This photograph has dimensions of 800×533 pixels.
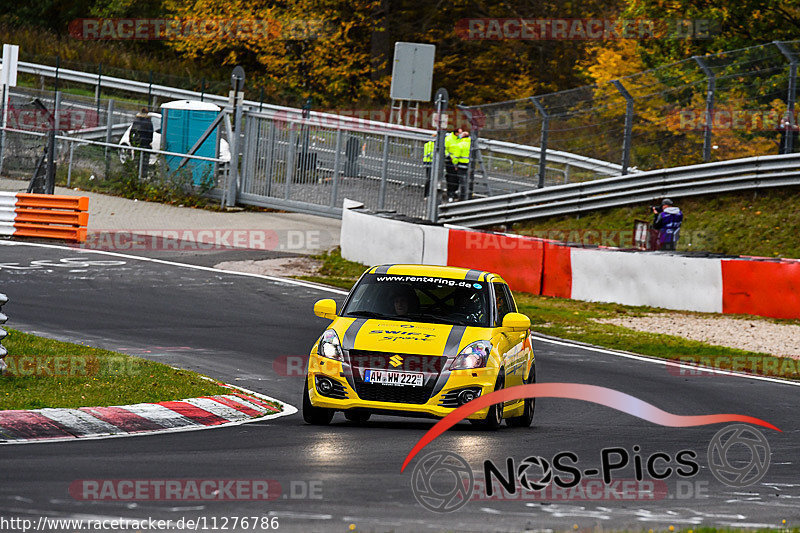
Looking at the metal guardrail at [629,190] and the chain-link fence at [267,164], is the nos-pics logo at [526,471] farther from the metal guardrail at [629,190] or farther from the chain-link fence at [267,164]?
the chain-link fence at [267,164]

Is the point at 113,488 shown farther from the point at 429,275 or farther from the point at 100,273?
the point at 100,273

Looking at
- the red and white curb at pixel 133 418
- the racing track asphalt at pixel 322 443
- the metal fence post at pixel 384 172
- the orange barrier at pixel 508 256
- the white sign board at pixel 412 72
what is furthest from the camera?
the metal fence post at pixel 384 172

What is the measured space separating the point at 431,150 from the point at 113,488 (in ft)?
66.6

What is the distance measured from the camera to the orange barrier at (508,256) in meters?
21.6

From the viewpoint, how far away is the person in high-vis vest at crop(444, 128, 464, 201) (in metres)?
27.9

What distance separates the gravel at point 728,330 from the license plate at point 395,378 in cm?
806

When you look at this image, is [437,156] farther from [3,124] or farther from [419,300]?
[419,300]

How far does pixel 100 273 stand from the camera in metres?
21.0

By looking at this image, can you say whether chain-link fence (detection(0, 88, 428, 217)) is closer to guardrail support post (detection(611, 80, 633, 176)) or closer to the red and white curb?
guardrail support post (detection(611, 80, 633, 176))

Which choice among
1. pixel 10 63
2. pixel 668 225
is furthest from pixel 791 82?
pixel 10 63

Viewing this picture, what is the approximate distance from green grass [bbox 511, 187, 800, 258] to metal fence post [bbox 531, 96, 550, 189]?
121 cm

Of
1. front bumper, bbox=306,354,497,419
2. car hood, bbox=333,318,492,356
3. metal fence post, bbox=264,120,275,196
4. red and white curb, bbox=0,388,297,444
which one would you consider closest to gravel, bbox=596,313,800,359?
car hood, bbox=333,318,492,356

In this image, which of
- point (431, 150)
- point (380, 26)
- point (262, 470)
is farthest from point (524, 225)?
point (380, 26)
